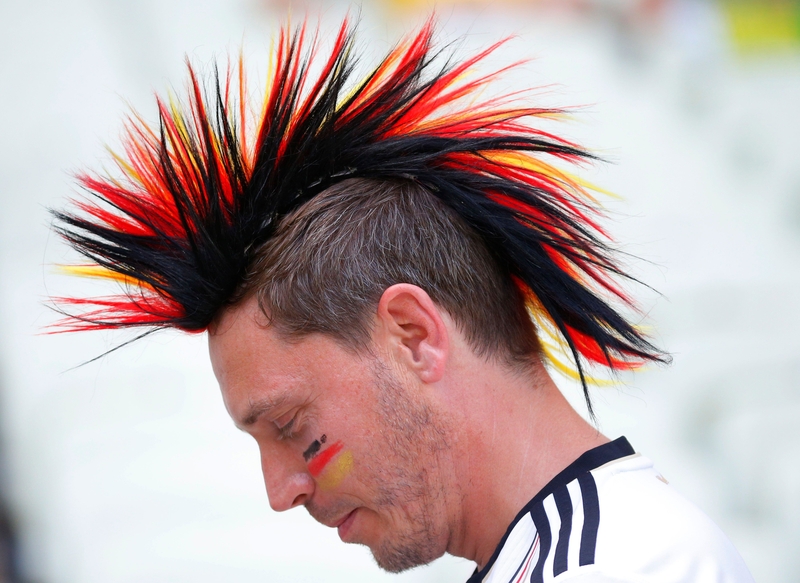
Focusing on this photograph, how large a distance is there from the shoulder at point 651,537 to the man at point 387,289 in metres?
0.04

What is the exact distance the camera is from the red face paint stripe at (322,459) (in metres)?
1.32

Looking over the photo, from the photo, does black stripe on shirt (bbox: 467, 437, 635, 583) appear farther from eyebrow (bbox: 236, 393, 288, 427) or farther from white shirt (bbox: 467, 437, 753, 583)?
eyebrow (bbox: 236, 393, 288, 427)

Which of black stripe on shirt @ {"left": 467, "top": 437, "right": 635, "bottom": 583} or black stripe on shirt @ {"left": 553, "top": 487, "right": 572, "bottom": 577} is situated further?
black stripe on shirt @ {"left": 467, "top": 437, "right": 635, "bottom": 583}

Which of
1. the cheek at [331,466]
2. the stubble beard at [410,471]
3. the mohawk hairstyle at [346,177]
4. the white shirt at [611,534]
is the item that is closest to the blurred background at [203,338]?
the mohawk hairstyle at [346,177]

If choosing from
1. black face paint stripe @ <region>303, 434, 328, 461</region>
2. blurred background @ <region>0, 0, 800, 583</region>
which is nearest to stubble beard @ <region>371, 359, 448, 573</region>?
black face paint stripe @ <region>303, 434, 328, 461</region>

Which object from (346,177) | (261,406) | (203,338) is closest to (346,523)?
(261,406)

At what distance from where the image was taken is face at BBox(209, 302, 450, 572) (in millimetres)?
1265

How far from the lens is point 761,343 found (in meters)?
2.80

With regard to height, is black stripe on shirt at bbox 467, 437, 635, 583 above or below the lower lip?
above

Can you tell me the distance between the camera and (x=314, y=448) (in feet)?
4.41

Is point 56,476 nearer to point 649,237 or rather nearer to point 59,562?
point 59,562

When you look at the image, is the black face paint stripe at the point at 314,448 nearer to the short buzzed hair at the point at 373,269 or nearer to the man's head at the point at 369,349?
the man's head at the point at 369,349

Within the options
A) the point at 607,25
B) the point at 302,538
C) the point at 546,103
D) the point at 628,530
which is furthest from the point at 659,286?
the point at 628,530

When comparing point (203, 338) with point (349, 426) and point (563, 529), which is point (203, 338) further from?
point (563, 529)
